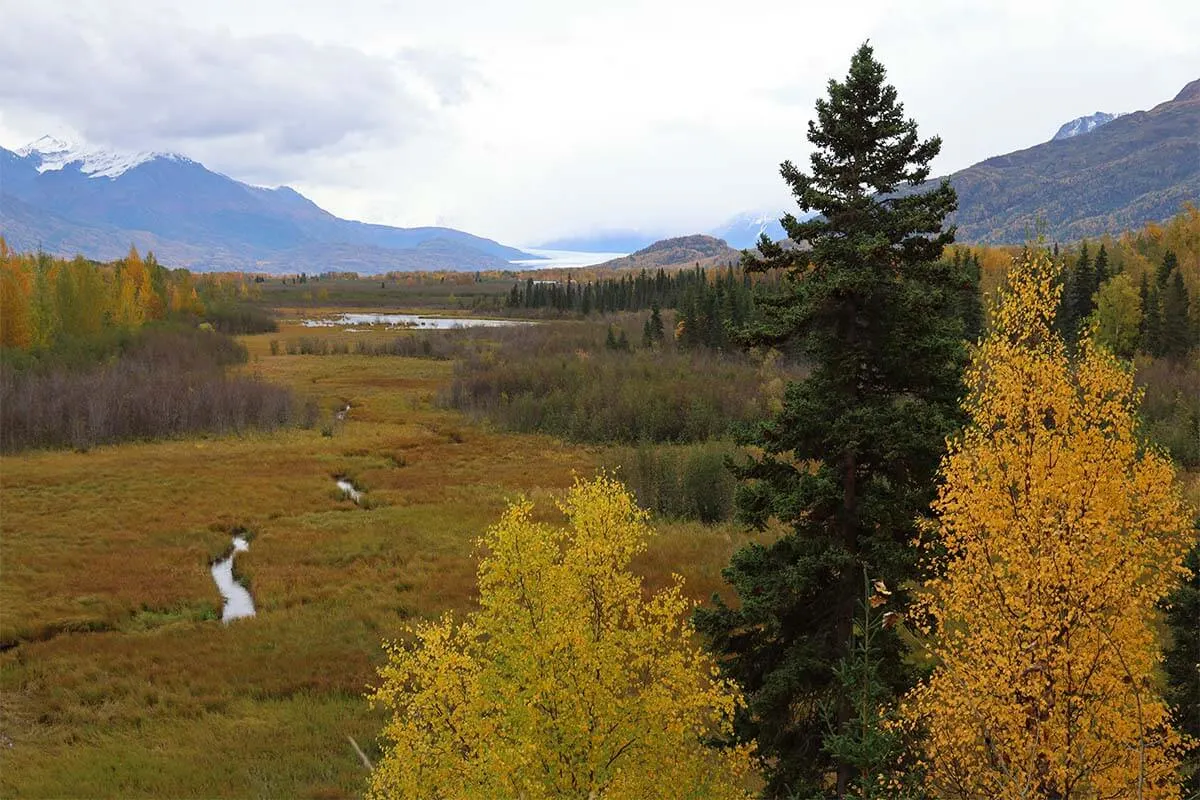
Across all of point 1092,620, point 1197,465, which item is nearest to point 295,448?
point 1092,620

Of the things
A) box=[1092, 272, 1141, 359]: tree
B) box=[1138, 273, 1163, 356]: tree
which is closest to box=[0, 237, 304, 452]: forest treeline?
box=[1092, 272, 1141, 359]: tree

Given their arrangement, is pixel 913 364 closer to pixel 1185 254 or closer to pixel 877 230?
pixel 877 230

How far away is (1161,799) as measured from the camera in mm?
11266

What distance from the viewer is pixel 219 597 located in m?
30.1

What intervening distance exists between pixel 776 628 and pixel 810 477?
291 centimetres

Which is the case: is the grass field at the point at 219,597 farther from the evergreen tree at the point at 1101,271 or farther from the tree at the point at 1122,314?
the evergreen tree at the point at 1101,271

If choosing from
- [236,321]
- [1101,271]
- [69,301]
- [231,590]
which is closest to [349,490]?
[231,590]

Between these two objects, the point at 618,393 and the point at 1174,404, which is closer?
the point at 1174,404

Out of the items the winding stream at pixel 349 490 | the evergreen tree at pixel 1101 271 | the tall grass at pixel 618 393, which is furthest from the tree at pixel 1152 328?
the winding stream at pixel 349 490

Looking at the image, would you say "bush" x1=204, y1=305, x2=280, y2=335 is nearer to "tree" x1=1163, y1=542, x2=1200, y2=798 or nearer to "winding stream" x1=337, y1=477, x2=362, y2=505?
"winding stream" x1=337, y1=477, x2=362, y2=505

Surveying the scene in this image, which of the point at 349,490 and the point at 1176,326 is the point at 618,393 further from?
the point at 1176,326

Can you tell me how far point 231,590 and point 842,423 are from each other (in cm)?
2943

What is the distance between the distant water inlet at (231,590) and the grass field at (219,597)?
50cm

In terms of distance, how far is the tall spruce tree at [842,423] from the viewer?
38.6 ft
